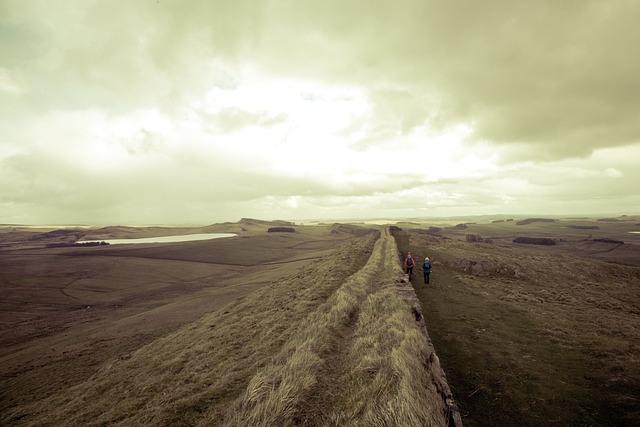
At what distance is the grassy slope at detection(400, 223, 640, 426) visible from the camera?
8.02 metres

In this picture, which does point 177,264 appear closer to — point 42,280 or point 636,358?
point 42,280

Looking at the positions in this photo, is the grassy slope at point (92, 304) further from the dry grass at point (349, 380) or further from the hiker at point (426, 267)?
the hiker at point (426, 267)

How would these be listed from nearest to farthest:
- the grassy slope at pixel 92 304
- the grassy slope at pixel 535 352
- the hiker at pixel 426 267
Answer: the grassy slope at pixel 535 352, the grassy slope at pixel 92 304, the hiker at pixel 426 267

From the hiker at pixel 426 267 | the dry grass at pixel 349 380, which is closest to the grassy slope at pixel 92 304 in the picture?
the dry grass at pixel 349 380

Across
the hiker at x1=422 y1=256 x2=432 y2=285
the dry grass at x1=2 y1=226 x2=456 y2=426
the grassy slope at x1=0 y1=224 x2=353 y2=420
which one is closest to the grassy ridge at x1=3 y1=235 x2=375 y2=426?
the dry grass at x1=2 y1=226 x2=456 y2=426

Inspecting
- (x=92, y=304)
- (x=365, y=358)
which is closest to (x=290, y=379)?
(x=365, y=358)

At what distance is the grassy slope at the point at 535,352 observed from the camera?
8016 mm

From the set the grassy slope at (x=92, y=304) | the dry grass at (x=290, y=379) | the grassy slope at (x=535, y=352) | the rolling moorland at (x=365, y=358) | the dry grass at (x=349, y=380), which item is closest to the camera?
the dry grass at (x=349, y=380)

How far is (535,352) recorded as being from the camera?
1190cm

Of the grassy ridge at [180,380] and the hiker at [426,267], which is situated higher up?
the hiker at [426,267]

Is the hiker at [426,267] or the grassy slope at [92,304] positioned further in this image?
the hiker at [426,267]

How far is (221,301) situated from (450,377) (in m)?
32.8

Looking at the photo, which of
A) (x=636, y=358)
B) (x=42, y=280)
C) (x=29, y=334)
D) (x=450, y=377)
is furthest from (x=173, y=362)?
(x=42, y=280)

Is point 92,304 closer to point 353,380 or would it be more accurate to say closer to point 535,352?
point 353,380
